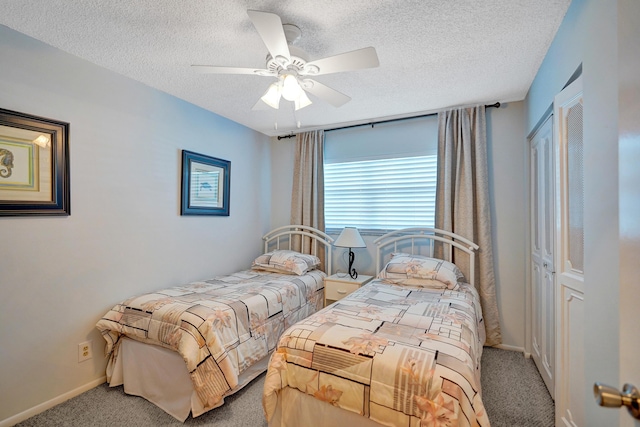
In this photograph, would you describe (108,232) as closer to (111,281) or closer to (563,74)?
(111,281)

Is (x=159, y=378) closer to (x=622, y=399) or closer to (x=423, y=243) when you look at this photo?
(x=622, y=399)

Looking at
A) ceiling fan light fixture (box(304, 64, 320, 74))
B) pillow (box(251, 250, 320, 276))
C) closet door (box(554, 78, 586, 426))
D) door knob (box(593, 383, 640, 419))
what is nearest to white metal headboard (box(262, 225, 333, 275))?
pillow (box(251, 250, 320, 276))

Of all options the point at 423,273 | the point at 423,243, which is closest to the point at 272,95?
the point at 423,273

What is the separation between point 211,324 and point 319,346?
83 cm

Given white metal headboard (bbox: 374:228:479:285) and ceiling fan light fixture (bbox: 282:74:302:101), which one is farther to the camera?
white metal headboard (bbox: 374:228:479:285)

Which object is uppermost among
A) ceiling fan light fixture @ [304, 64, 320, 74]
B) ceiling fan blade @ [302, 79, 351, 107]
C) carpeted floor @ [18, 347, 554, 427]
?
ceiling fan light fixture @ [304, 64, 320, 74]

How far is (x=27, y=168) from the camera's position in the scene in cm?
195

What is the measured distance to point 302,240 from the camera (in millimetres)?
3826

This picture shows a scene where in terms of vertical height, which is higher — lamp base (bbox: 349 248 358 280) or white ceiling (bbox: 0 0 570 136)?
white ceiling (bbox: 0 0 570 136)

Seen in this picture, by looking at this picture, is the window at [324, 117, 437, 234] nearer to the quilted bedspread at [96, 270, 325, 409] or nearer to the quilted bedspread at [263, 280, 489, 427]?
the quilted bedspread at [96, 270, 325, 409]

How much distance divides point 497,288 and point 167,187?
3.47 metres

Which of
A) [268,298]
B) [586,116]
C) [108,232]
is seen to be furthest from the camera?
[268,298]

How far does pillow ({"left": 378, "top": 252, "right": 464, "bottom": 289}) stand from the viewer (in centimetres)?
265

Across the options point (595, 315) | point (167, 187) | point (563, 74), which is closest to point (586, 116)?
point (563, 74)
